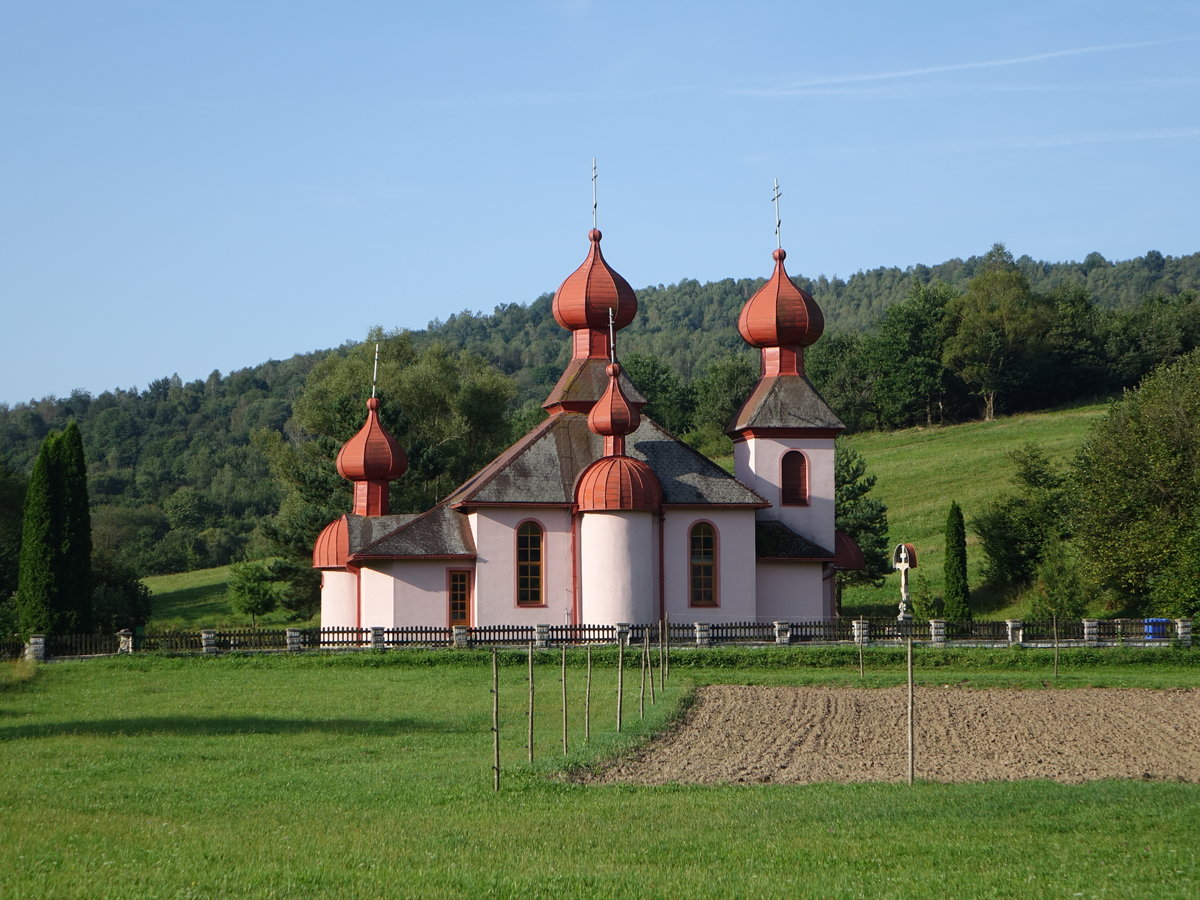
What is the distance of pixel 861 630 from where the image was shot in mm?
38312

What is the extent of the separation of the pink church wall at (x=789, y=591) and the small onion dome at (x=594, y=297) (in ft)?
29.5

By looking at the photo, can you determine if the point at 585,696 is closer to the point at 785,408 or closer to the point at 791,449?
the point at 791,449

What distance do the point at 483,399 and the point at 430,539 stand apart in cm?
2597

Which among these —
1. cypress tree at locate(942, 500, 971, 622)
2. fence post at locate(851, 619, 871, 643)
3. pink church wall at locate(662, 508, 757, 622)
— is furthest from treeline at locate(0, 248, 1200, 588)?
fence post at locate(851, 619, 871, 643)

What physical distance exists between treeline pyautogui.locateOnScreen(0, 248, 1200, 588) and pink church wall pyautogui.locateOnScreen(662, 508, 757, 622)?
743 inches

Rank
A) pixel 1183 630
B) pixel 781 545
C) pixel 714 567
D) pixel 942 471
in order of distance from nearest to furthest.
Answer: pixel 1183 630, pixel 714 567, pixel 781 545, pixel 942 471

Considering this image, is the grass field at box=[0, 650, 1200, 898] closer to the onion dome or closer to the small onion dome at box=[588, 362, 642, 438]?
the small onion dome at box=[588, 362, 642, 438]

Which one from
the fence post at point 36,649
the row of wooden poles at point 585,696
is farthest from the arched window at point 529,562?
the fence post at point 36,649

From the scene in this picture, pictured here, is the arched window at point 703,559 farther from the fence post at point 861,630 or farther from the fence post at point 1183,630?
the fence post at point 1183,630

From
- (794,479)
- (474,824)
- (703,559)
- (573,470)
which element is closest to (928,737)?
(474,824)

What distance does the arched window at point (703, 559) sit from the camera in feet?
132

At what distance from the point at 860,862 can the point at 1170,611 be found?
31925 mm

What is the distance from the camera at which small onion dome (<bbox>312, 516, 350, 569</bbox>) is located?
140 feet

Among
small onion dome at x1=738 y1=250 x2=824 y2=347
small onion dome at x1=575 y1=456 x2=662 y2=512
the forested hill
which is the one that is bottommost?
small onion dome at x1=575 y1=456 x2=662 y2=512
